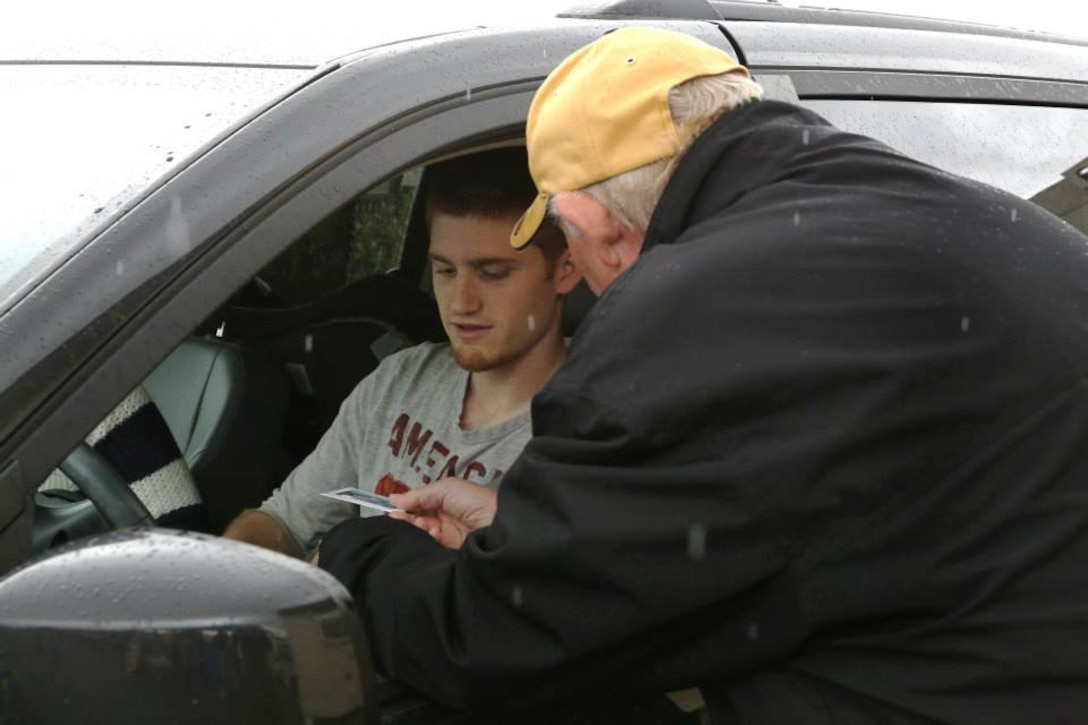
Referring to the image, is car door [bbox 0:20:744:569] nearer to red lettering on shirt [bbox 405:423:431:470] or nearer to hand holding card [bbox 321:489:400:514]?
hand holding card [bbox 321:489:400:514]

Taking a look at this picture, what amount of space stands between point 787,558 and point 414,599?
1.39ft

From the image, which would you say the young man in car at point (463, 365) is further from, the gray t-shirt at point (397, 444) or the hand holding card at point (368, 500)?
the hand holding card at point (368, 500)

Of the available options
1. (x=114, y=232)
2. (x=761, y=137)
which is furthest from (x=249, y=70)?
(x=761, y=137)

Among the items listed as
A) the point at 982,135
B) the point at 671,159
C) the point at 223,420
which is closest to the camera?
the point at 671,159

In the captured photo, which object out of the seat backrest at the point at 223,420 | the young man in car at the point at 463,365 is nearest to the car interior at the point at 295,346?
the seat backrest at the point at 223,420

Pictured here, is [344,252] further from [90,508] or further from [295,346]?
[90,508]

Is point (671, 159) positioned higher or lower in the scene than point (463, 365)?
higher

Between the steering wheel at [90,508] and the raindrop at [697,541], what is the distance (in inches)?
39.5

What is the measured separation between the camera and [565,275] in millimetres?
2979

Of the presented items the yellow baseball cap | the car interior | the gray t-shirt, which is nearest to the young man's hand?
the gray t-shirt

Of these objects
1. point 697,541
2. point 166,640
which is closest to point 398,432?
point 697,541

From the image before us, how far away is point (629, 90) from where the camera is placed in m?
2.18

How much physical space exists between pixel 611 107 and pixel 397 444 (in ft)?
3.13

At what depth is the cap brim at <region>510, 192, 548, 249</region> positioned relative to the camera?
240cm
